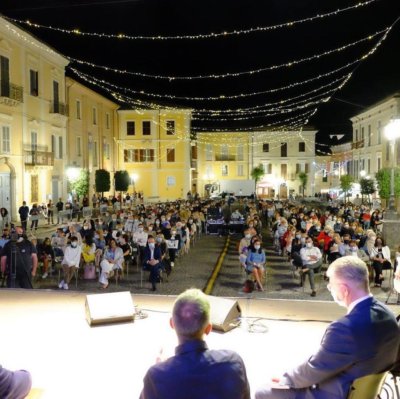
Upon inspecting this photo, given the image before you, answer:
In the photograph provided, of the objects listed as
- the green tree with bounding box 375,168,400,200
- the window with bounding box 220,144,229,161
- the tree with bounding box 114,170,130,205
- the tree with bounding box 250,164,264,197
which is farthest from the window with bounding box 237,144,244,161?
the green tree with bounding box 375,168,400,200

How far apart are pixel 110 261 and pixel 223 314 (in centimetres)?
671

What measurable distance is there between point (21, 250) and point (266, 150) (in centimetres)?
5428

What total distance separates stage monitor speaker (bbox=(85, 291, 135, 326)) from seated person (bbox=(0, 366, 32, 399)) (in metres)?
2.55

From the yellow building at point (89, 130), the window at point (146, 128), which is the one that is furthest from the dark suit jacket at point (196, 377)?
the window at point (146, 128)

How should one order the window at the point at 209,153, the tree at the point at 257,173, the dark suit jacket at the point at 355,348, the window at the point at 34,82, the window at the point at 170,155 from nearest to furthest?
the dark suit jacket at the point at 355,348 → the window at the point at 34,82 → the window at the point at 170,155 → the tree at the point at 257,173 → the window at the point at 209,153

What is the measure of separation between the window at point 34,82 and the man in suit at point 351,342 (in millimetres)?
27540

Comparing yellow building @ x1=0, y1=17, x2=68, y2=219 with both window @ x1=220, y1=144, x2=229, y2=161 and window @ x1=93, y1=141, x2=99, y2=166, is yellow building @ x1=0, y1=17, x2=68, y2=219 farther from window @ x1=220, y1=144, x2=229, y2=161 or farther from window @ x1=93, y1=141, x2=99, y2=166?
window @ x1=220, y1=144, x2=229, y2=161

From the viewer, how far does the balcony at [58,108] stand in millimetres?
30527

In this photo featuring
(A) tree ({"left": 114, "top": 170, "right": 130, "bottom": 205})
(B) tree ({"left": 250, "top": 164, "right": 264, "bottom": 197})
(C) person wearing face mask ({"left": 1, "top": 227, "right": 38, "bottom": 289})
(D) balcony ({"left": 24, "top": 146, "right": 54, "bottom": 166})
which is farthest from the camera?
(B) tree ({"left": 250, "top": 164, "right": 264, "bottom": 197})

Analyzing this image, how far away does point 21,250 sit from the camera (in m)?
10.6

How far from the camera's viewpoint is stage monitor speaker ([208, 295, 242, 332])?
6.16m

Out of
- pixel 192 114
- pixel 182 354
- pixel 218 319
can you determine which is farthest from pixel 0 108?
pixel 192 114

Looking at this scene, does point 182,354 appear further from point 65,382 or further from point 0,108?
point 0,108

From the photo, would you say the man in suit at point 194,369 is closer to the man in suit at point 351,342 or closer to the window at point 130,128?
the man in suit at point 351,342
